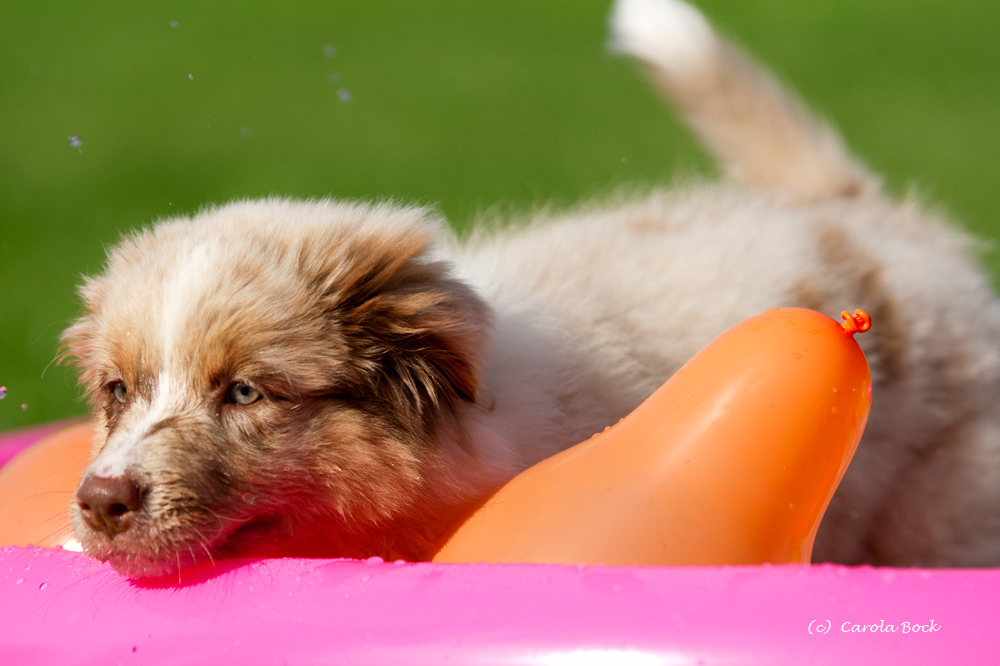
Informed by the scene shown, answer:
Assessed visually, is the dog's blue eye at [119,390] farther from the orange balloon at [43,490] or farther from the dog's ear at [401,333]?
the dog's ear at [401,333]

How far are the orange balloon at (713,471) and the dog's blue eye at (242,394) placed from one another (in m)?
0.52

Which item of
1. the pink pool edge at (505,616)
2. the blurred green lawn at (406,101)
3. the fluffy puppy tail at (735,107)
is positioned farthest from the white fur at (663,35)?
the blurred green lawn at (406,101)

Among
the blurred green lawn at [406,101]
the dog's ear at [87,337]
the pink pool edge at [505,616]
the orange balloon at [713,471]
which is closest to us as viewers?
the pink pool edge at [505,616]

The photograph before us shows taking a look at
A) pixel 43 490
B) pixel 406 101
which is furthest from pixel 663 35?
pixel 406 101

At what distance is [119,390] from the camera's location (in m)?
2.22

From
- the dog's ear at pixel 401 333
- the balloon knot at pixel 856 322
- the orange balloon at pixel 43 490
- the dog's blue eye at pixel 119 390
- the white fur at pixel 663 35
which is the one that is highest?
the white fur at pixel 663 35

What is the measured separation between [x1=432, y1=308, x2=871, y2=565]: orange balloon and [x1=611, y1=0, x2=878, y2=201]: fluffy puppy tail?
1760mm

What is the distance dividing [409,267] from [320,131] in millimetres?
6918

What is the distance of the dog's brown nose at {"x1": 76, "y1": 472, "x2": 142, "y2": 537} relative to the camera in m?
1.87

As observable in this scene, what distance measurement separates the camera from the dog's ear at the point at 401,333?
215 cm

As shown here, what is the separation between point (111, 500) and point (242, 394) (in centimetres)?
34

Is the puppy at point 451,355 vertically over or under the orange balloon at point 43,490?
over

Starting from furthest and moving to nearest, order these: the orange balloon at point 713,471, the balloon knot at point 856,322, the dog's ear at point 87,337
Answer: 1. the dog's ear at point 87,337
2. the balloon knot at point 856,322
3. the orange balloon at point 713,471

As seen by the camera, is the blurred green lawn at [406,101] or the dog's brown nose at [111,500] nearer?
the dog's brown nose at [111,500]
